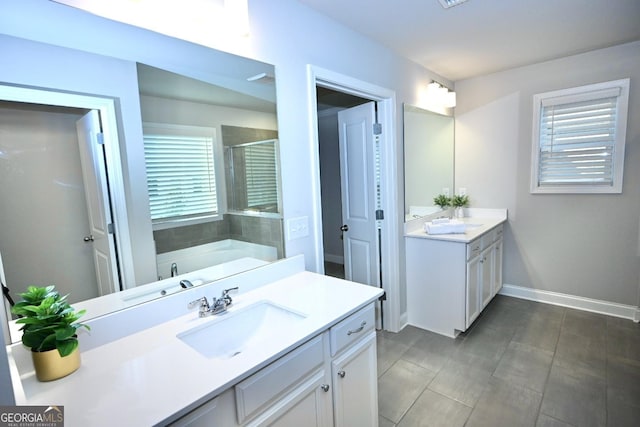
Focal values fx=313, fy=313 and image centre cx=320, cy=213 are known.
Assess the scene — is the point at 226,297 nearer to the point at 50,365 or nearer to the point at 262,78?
the point at 50,365

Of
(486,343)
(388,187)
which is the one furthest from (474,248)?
(388,187)

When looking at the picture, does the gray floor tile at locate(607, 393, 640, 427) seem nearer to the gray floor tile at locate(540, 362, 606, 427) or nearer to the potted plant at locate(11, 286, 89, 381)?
the gray floor tile at locate(540, 362, 606, 427)

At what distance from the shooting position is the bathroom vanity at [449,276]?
260cm

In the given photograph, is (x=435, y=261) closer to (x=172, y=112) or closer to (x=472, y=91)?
(x=472, y=91)

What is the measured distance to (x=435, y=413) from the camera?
187 cm

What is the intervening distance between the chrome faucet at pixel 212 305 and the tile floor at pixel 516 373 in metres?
1.20

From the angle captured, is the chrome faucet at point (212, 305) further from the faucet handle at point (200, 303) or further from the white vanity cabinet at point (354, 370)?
the white vanity cabinet at point (354, 370)

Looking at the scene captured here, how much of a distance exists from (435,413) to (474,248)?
1.36m

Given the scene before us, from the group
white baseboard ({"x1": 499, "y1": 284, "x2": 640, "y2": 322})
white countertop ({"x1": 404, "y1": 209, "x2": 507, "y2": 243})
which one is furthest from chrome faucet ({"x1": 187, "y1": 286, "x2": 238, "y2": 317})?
white baseboard ({"x1": 499, "y1": 284, "x2": 640, "y2": 322})

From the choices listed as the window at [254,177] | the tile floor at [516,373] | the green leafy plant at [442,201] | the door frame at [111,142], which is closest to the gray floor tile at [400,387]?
the tile floor at [516,373]

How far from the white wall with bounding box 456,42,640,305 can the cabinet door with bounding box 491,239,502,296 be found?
0.60 ft

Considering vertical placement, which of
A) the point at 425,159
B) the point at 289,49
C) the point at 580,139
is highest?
the point at 289,49

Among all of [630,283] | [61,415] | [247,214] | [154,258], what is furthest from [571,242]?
[61,415]

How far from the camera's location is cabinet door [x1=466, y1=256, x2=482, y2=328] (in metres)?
2.61
